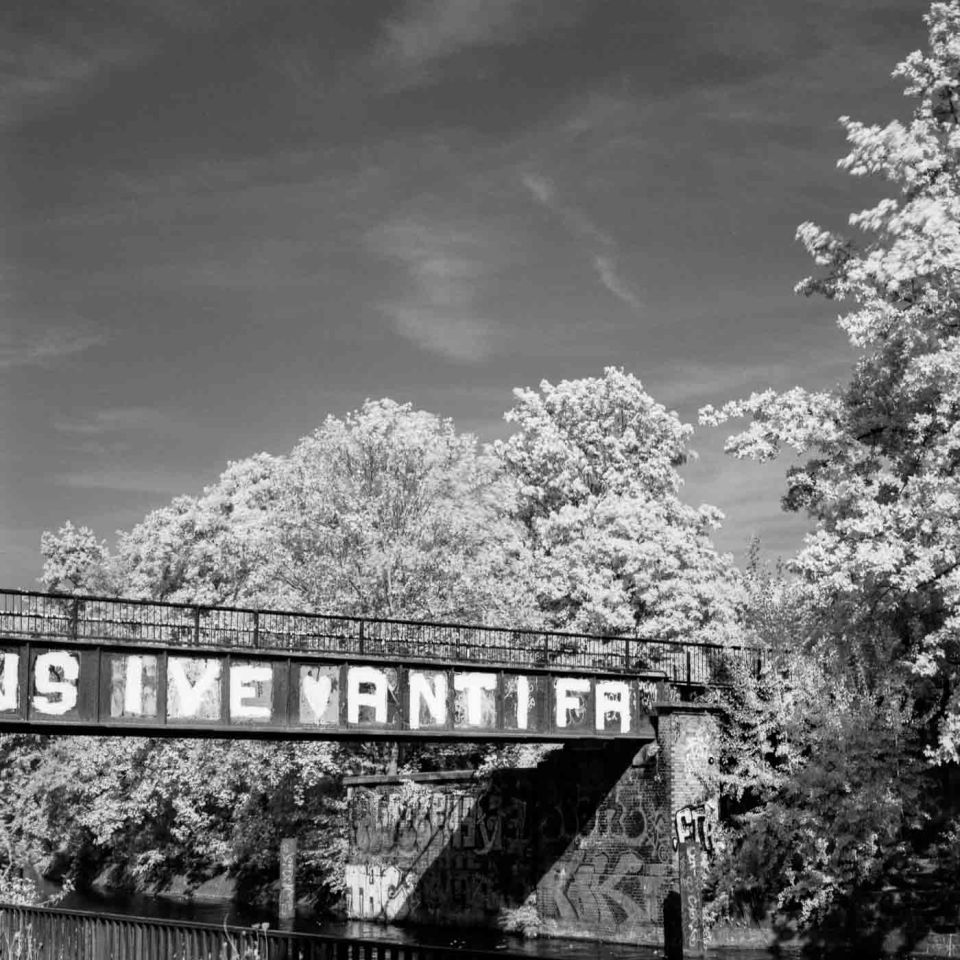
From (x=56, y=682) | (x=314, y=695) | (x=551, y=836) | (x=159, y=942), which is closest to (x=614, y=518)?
(x=551, y=836)

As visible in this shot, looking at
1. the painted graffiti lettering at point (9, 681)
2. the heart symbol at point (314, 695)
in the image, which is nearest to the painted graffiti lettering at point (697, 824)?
the heart symbol at point (314, 695)

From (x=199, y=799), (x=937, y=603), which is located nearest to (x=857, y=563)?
(x=937, y=603)

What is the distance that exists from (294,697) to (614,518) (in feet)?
87.8

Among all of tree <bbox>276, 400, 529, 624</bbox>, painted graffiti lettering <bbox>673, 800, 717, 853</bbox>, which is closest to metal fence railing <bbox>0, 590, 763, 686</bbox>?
tree <bbox>276, 400, 529, 624</bbox>

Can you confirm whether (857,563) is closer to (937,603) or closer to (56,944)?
(937,603)

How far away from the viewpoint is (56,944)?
2275 centimetres

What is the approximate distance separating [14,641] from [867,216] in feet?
63.3

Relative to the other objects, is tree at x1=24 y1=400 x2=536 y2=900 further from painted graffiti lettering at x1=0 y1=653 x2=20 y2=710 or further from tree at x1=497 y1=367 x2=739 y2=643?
painted graffiti lettering at x1=0 y1=653 x2=20 y2=710

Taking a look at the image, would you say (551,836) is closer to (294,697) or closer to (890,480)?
(294,697)

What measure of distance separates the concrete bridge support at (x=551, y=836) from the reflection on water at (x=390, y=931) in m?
0.61

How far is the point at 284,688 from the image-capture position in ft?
107

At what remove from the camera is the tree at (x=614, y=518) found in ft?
181

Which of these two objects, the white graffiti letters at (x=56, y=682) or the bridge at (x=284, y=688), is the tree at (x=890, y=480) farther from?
the white graffiti letters at (x=56, y=682)

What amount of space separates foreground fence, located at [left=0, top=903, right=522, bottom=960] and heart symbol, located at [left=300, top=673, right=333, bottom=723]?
33.0 feet
